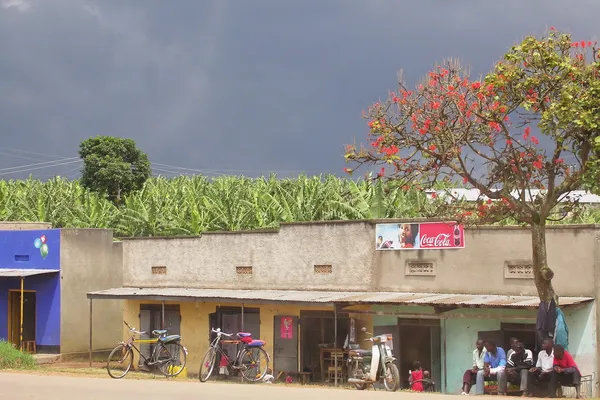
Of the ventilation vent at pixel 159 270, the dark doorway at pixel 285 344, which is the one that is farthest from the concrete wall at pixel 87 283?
the dark doorway at pixel 285 344

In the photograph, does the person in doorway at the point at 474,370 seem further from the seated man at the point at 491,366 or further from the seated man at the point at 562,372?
the seated man at the point at 562,372

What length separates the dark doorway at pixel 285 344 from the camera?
2460 cm

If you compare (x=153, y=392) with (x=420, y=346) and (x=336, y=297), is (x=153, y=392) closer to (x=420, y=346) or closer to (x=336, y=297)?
(x=336, y=297)

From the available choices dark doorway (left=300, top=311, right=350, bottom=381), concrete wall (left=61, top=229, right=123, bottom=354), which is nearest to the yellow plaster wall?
dark doorway (left=300, top=311, right=350, bottom=381)

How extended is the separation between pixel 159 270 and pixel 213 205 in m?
4.84

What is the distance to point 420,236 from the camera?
23.0 metres

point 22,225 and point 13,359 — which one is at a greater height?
point 22,225

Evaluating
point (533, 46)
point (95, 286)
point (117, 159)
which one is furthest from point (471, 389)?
point (117, 159)

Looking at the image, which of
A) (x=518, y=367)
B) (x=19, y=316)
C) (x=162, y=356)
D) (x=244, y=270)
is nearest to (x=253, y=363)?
(x=162, y=356)

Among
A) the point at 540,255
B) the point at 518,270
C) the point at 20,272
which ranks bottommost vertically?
the point at 20,272

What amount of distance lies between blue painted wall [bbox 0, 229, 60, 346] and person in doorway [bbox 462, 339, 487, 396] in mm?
15890

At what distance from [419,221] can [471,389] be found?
479cm

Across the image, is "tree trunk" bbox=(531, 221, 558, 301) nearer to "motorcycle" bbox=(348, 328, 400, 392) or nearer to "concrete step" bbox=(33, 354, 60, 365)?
"motorcycle" bbox=(348, 328, 400, 392)

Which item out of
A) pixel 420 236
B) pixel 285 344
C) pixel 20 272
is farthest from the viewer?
pixel 20 272
